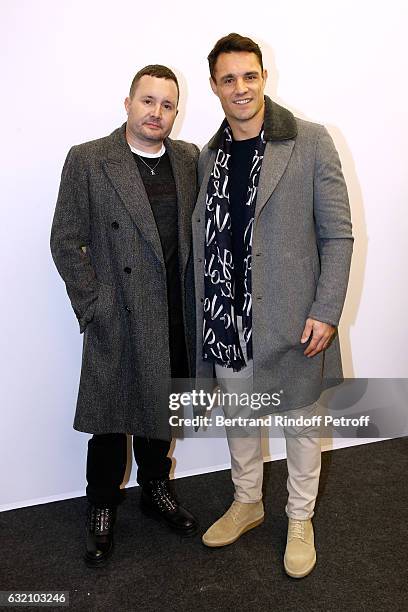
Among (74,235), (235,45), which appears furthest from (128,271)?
(235,45)

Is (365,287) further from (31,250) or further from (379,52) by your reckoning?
(31,250)

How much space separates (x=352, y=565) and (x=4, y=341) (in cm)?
154

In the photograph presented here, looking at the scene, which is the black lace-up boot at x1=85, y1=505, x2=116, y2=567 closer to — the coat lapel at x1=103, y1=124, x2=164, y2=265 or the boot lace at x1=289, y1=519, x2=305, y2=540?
the boot lace at x1=289, y1=519, x2=305, y2=540

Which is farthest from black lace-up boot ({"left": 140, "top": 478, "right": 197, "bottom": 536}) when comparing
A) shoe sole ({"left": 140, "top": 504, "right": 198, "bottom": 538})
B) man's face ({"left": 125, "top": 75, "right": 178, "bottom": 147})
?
man's face ({"left": 125, "top": 75, "right": 178, "bottom": 147})

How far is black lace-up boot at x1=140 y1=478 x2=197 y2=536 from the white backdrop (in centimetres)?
35

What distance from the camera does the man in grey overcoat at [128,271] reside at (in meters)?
1.86

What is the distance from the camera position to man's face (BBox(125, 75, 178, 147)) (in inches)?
71.1

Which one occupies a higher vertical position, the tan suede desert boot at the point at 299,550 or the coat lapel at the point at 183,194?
the coat lapel at the point at 183,194

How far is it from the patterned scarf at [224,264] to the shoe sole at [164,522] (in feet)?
2.22

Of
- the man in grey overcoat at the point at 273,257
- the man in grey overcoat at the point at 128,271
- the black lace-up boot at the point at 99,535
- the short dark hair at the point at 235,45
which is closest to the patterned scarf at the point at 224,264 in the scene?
the man in grey overcoat at the point at 273,257

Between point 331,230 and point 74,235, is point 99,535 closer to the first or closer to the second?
point 74,235

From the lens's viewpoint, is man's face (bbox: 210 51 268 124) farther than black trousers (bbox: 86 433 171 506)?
No

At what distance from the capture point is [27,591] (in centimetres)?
185

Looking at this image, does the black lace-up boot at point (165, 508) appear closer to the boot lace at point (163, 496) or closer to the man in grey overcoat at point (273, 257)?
the boot lace at point (163, 496)
